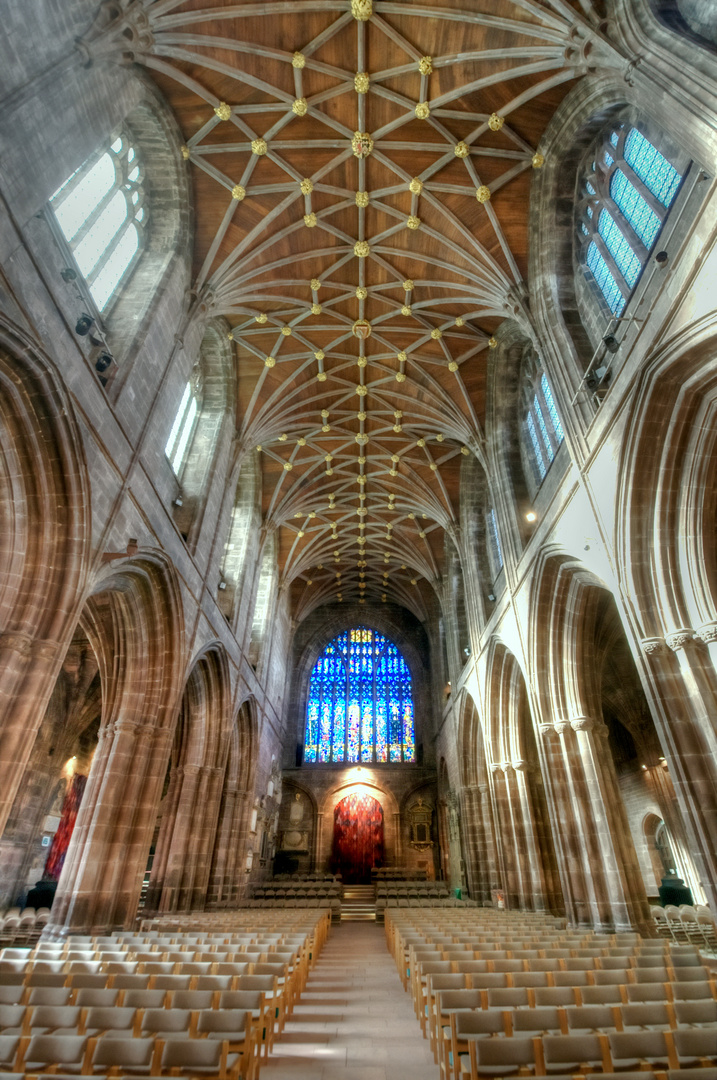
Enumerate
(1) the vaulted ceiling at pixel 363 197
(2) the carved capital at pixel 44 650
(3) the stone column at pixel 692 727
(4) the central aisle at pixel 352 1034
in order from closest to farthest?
(4) the central aisle at pixel 352 1034
(3) the stone column at pixel 692 727
(2) the carved capital at pixel 44 650
(1) the vaulted ceiling at pixel 363 197

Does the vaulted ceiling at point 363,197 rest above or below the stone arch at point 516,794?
above

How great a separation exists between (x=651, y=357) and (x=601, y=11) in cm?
711

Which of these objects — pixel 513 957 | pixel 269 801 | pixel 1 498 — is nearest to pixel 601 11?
pixel 1 498

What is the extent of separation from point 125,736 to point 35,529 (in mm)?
5336

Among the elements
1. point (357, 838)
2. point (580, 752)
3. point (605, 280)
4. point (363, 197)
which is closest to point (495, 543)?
point (580, 752)

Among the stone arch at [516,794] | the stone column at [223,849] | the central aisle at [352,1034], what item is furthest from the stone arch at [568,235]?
the stone column at [223,849]

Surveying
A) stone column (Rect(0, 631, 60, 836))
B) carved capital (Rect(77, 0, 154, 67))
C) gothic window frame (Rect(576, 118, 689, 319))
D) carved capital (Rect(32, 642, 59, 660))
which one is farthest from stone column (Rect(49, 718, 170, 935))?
gothic window frame (Rect(576, 118, 689, 319))

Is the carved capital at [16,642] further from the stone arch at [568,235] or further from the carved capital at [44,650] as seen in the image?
the stone arch at [568,235]

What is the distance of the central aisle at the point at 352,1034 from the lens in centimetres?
490

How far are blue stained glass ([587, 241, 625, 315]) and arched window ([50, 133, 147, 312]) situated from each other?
10.3m

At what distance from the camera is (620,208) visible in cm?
1123

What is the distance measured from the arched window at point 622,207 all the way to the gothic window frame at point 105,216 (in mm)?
10203

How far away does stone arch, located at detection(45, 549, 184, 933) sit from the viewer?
1040cm

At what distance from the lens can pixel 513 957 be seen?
6.80 metres
